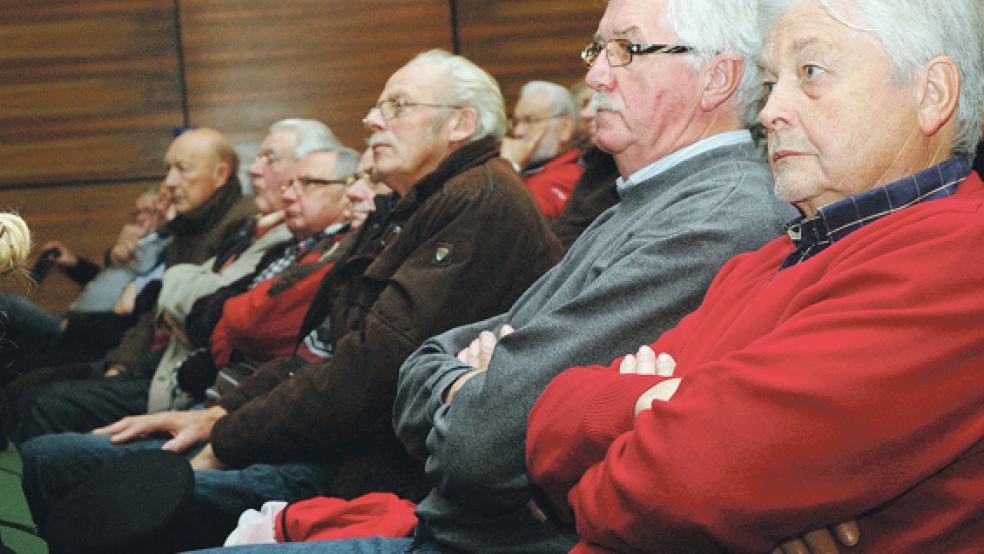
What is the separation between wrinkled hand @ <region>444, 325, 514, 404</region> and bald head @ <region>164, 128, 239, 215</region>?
3.00 metres

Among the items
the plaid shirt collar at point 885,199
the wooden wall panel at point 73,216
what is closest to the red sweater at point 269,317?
the plaid shirt collar at point 885,199

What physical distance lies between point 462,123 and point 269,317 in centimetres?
80

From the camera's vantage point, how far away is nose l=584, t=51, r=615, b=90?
1.81 metres

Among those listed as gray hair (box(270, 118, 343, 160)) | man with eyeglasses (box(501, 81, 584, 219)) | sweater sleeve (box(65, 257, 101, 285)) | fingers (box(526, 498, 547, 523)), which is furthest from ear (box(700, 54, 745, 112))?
sweater sleeve (box(65, 257, 101, 285))

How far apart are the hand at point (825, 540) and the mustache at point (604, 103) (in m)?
0.95

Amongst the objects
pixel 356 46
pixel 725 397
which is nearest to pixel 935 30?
pixel 725 397

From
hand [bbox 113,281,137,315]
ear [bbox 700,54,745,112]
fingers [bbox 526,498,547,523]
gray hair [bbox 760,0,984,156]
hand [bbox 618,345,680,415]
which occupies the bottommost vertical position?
hand [bbox 113,281,137,315]

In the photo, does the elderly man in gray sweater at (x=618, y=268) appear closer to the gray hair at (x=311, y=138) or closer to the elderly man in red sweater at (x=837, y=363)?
the elderly man in red sweater at (x=837, y=363)

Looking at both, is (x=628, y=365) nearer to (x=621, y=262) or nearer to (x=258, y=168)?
(x=621, y=262)

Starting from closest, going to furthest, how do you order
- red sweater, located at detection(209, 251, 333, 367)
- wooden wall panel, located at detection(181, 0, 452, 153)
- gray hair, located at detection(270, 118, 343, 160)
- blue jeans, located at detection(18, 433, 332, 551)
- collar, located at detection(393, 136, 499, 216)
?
blue jeans, located at detection(18, 433, 332, 551)
collar, located at detection(393, 136, 499, 216)
red sweater, located at detection(209, 251, 333, 367)
gray hair, located at detection(270, 118, 343, 160)
wooden wall panel, located at detection(181, 0, 452, 153)

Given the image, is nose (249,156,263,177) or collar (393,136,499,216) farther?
nose (249,156,263,177)

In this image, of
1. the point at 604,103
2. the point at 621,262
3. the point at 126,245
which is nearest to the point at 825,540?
the point at 621,262

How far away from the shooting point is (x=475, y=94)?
2.61 m

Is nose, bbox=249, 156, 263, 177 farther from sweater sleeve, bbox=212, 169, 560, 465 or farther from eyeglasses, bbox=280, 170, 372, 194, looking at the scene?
sweater sleeve, bbox=212, 169, 560, 465
